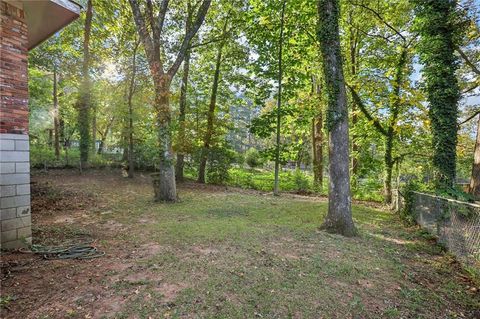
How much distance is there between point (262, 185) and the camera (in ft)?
47.0

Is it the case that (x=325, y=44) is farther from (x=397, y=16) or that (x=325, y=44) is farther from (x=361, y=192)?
(x=361, y=192)

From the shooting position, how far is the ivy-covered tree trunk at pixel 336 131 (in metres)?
5.62

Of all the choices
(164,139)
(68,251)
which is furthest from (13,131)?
(164,139)

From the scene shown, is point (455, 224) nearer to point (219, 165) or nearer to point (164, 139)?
point (164, 139)

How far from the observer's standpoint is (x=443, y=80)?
261 inches

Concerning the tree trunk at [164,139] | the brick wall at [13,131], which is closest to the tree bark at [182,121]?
the tree trunk at [164,139]

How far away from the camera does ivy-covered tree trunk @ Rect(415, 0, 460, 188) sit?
6617 mm

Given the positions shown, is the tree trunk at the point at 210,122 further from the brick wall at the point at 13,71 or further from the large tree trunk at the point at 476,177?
the large tree trunk at the point at 476,177

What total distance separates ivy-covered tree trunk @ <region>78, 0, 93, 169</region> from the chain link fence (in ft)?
46.9

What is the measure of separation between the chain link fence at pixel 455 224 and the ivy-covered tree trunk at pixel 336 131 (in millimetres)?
1816

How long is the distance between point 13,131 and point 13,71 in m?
0.92

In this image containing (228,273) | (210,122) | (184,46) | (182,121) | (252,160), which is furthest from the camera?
(252,160)

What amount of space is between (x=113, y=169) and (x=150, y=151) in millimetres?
2537

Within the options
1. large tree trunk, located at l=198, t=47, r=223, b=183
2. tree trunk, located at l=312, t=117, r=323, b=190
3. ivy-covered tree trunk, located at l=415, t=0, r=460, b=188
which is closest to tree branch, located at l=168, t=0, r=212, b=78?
large tree trunk, located at l=198, t=47, r=223, b=183
